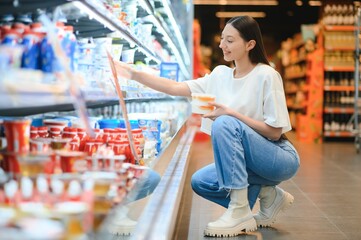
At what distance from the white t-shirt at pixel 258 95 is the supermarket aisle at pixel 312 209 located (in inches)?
25.7

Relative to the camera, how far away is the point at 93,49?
2.59m

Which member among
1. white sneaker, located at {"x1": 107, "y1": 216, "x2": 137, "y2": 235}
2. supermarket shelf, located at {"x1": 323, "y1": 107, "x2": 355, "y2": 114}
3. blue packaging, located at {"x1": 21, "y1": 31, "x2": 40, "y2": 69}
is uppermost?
blue packaging, located at {"x1": 21, "y1": 31, "x2": 40, "y2": 69}

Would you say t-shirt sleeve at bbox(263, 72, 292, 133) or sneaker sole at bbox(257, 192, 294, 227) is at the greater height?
t-shirt sleeve at bbox(263, 72, 292, 133)

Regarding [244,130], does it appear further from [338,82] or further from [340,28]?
[338,82]

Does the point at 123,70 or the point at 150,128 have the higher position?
the point at 123,70

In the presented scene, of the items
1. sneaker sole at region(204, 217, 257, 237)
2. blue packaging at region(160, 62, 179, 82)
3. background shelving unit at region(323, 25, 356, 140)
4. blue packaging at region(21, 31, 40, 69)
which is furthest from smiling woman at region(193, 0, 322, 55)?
blue packaging at region(21, 31, 40, 69)

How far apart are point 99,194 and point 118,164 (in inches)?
16.3

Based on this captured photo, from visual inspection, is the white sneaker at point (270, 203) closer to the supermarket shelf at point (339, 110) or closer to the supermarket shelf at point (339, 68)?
the supermarket shelf at point (339, 110)

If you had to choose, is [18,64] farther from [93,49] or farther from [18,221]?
[93,49]

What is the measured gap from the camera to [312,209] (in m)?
4.30

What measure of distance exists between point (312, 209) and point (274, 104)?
1.37 m

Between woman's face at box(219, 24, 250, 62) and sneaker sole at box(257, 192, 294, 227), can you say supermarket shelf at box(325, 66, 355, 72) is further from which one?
woman's face at box(219, 24, 250, 62)

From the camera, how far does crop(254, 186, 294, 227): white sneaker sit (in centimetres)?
348

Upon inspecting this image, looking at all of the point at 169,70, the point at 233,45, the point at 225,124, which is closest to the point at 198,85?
the point at 233,45
